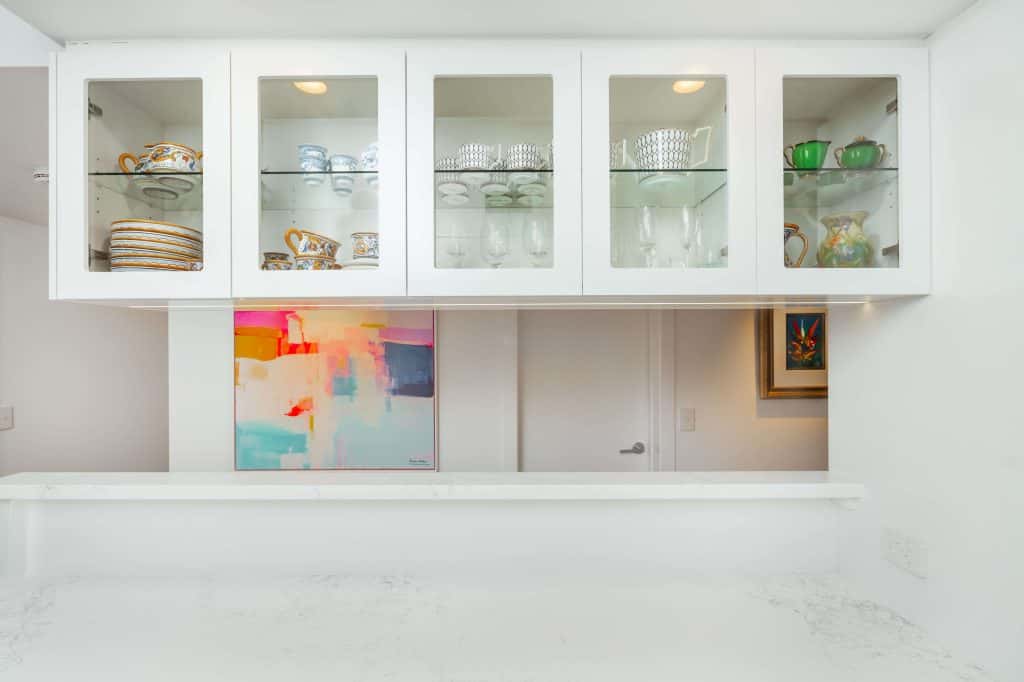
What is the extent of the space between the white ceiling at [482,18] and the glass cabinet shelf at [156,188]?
0.30 metres

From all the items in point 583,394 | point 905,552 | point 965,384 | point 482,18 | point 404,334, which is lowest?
point 905,552

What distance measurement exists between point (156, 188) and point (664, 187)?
1182mm

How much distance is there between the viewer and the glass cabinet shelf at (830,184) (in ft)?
3.79

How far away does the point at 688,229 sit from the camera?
3.87 feet

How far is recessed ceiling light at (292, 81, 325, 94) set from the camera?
3.78 feet

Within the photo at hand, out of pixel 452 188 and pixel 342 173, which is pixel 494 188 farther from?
pixel 342 173

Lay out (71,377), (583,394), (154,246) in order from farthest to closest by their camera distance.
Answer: (71,377) → (583,394) → (154,246)

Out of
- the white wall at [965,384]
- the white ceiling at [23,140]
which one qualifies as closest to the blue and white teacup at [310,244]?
the white ceiling at [23,140]

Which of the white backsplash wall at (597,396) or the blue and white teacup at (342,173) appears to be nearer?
the blue and white teacup at (342,173)

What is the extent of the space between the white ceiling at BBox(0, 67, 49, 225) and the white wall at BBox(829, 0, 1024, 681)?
7.02 feet

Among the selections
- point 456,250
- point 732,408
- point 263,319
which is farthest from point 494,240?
point 732,408

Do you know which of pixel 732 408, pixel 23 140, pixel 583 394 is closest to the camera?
pixel 23 140

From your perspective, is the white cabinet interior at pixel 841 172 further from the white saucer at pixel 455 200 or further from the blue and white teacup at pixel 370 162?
the blue and white teacup at pixel 370 162

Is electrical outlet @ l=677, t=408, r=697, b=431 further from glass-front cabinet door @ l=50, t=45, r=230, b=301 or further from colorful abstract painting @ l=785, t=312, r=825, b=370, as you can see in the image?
glass-front cabinet door @ l=50, t=45, r=230, b=301
